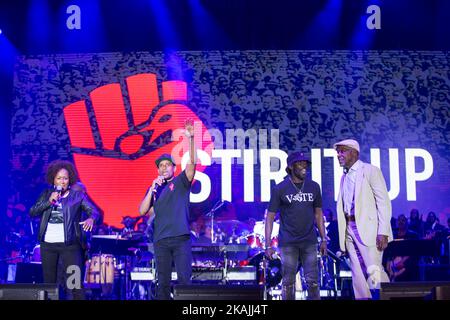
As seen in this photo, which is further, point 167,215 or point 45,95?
point 45,95

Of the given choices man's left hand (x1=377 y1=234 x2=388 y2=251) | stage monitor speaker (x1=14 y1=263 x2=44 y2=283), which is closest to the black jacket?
man's left hand (x1=377 y1=234 x2=388 y2=251)

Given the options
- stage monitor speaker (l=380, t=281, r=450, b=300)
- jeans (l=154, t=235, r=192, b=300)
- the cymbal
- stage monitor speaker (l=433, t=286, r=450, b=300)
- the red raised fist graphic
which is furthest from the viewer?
the red raised fist graphic

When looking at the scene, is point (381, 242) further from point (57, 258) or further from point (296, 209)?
point (57, 258)

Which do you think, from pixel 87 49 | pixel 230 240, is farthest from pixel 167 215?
pixel 87 49

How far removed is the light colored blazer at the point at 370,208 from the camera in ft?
20.2

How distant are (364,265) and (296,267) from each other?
28.0 inches

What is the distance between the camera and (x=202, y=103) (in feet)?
37.5

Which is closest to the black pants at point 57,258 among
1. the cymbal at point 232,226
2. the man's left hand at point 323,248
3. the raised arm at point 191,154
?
the raised arm at point 191,154

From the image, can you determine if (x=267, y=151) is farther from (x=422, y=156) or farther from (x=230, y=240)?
(x=422, y=156)

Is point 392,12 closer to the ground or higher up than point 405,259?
higher up

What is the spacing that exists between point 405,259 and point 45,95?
22.6 ft

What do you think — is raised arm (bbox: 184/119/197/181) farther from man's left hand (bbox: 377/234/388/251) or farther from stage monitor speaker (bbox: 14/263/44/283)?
stage monitor speaker (bbox: 14/263/44/283)

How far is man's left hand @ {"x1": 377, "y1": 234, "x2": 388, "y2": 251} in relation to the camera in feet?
19.9

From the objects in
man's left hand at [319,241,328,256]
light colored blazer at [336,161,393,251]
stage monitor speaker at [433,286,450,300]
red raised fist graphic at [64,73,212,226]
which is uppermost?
red raised fist graphic at [64,73,212,226]
